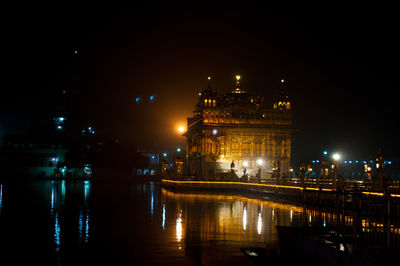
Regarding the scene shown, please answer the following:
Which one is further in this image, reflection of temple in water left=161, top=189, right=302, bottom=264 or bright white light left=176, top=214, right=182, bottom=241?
bright white light left=176, top=214, right=182, bottom=241

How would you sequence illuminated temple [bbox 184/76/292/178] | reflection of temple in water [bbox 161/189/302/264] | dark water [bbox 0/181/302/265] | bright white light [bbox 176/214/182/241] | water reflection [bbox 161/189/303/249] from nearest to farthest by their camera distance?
dark water [bbox 0/181/302/265] → reflection of temple in water [bbox 161/189/302/264] → water reflection [bbox 161/189/303/249] → bright white light [bbox 176/214/182/241] → illuminated temple [bbox 184/76/292/178]

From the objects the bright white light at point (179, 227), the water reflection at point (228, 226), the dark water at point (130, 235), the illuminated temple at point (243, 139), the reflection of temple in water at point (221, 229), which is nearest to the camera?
the dark water at point (130, 235)

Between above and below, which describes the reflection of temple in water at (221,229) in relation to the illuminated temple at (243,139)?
below

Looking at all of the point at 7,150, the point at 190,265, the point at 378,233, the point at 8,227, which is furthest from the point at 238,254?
the point at 7,150

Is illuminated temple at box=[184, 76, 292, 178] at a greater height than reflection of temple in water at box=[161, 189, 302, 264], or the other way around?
illuminated temple at box=[184, 76, 292, 178]

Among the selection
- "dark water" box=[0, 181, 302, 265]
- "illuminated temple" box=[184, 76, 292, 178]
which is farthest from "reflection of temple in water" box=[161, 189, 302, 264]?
"illuminated temple" box=[184, 76, 292, 178]

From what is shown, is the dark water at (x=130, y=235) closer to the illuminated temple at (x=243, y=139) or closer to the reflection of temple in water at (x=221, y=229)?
the reflection of temple in water at (x=221, y=229)

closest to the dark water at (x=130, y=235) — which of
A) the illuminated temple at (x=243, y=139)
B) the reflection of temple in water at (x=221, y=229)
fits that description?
the reflection of temple in water at (x=221, y=229)

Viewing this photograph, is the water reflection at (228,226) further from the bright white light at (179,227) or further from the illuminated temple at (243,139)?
the illuminated temple at (243,139)

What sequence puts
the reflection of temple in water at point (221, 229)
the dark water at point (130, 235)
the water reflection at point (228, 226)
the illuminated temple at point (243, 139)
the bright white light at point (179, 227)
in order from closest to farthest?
the dark water at point (130, 235) → the reflection of temple in water at point (221, 229) → the water reflection at point (228, 226) → the bright white light at point (179, 227) → the illuminated temple at point (243, 139)

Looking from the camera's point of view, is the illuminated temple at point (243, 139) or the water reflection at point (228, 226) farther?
the illuminated temple at point (243, 139)

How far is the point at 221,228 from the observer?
62.0ft

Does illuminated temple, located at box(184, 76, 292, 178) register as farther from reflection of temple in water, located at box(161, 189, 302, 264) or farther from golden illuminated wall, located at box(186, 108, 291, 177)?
reflection of temple in water, located at box(161, 189, 302, 264)

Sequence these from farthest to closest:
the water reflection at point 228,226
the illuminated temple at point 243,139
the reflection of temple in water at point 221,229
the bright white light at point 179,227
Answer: the illuminated temple at point 243,139 < the bright white light at point 179,227 < the water reflection at point 228,226 < the reflection of temple in water at point 221,229
